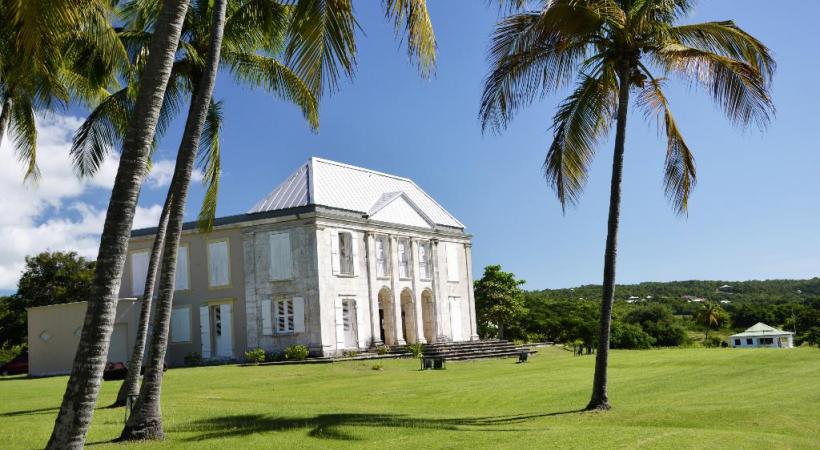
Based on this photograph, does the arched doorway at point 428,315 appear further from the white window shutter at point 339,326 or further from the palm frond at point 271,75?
the palm frond at point 271,75

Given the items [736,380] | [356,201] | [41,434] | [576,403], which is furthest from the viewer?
[356,201]

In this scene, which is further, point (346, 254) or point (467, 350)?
point (346, 254)

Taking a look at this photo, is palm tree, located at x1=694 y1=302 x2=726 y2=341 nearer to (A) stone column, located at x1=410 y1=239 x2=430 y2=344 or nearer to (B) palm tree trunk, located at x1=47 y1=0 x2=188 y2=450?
(A) stone column, located at x1=410 y1=239 x2=430 y2=344

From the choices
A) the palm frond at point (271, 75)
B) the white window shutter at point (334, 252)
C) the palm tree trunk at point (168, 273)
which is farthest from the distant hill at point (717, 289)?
the palm tree trunk at point (168, 273)

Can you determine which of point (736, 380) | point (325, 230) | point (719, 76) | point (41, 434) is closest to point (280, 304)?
point (325, 230)

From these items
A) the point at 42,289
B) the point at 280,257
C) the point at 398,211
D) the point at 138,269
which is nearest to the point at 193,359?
the point at 138,269

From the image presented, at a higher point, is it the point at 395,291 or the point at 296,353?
the point at 395,291

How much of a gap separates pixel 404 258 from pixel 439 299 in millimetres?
3306

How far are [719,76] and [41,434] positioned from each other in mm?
12226

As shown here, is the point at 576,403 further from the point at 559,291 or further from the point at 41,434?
the point at 559,291

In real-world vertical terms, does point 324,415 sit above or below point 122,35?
below

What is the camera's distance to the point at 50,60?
12062 mm

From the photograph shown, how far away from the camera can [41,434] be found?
11.5 m

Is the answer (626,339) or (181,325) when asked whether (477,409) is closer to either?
(181,325)
